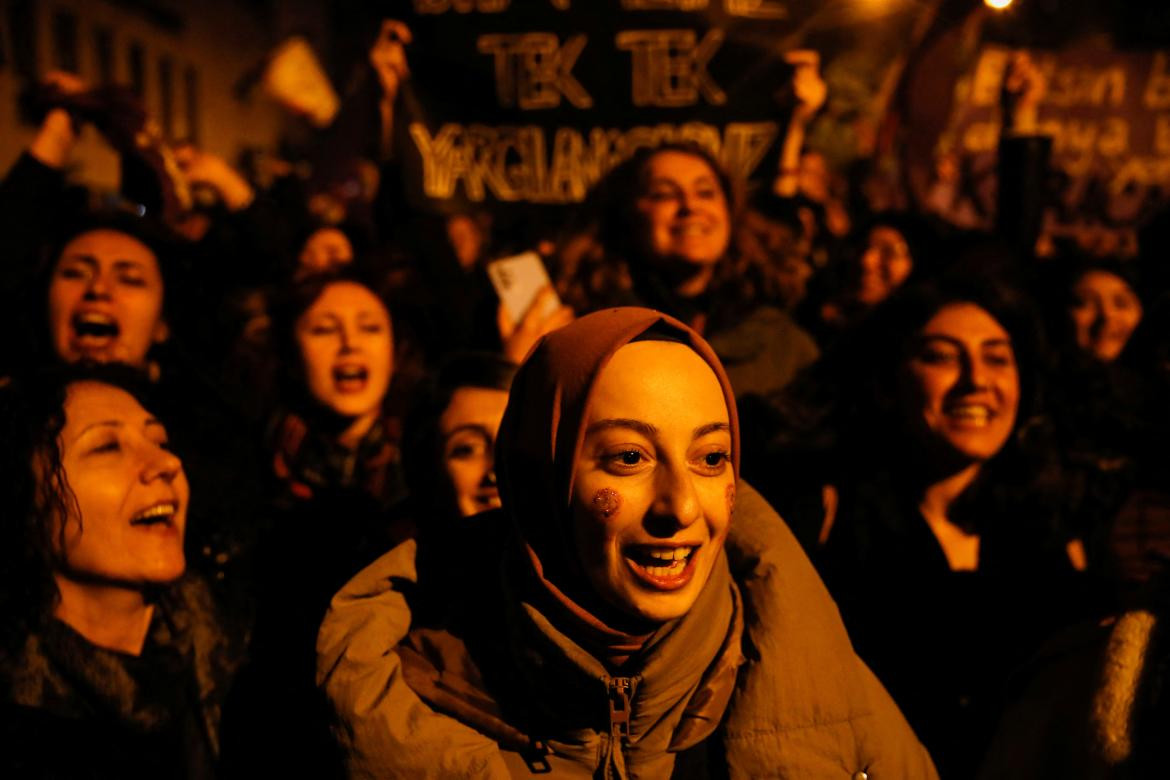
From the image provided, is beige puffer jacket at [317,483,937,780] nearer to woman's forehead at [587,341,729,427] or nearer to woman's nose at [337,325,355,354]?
woman's forehead at [587,341,729,427]

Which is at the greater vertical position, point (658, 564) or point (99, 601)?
point (658, 564)

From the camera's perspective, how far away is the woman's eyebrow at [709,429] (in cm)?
179

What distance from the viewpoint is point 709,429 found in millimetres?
1810

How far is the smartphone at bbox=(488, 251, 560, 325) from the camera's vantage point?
3359mm

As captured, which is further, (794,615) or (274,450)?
(274,450)

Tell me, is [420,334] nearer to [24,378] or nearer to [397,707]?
[24,378]

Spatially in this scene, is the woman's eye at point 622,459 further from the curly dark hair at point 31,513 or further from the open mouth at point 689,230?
the open mouth at point 689,230

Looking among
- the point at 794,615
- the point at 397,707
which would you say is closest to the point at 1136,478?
the point at 794,615

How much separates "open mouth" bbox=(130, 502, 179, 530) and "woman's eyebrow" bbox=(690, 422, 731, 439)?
1309 mm

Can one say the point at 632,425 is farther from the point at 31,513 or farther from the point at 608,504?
the point at 31,513

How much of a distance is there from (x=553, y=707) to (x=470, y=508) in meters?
0.84

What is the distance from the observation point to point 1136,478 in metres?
2.90

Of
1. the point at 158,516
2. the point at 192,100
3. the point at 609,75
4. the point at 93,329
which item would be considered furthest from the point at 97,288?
the point at 192,100

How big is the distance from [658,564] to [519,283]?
1.78 meters
